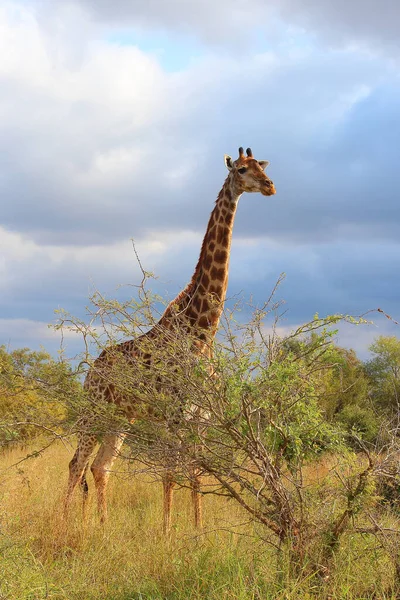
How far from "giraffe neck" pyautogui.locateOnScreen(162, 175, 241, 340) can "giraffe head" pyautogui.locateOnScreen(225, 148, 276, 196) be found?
10 centimetres

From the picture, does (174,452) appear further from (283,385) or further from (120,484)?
(120,484)

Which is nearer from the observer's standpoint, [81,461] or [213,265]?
[213,265]

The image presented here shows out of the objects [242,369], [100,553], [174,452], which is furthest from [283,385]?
[100,553]

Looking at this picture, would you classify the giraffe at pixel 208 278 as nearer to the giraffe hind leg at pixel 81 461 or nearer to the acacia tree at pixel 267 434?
the giraffe hind leg at pixel 81 461

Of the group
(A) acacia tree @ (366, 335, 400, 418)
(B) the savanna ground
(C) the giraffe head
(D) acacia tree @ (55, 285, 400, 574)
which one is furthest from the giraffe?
(A) acacia tree @ (366, 335, 400, 418)

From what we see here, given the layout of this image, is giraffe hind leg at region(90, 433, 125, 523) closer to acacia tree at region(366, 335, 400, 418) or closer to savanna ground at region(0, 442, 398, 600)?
savanna ground at region(0, 442, 398, 600)

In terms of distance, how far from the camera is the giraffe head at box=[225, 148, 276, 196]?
8.25 metres

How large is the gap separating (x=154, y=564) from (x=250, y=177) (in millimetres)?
4622

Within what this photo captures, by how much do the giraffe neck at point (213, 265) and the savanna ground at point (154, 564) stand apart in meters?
2.24

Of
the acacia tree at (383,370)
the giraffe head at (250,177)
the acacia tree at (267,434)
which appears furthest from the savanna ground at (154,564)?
the acacia tree at (383,370)

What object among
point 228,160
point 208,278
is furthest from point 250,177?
point 208,278

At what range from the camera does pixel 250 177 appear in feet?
27.2

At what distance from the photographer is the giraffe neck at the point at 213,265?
8.01 m

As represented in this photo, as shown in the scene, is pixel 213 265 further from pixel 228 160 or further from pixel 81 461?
pixel 81 461
